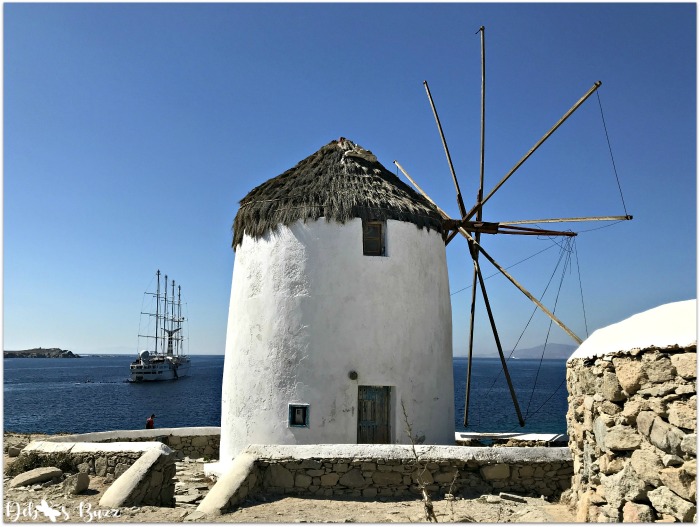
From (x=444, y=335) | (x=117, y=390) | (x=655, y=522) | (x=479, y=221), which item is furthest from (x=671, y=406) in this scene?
(x=117, y=390)

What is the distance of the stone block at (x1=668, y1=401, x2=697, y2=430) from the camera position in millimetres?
3965

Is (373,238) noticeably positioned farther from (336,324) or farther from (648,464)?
(648,464)

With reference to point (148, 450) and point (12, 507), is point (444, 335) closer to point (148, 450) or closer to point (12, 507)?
point (148, 450)

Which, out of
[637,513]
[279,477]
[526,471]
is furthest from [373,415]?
[637,513]

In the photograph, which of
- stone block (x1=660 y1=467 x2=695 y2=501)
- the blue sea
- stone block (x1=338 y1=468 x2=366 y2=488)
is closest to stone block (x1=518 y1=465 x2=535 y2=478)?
stone block (x1=338 y1=468 x2=366 y2=488)

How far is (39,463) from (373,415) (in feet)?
20.0

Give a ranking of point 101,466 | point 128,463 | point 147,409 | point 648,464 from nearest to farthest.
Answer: point 648,464, point 128,463, point 101,466, point 147,409

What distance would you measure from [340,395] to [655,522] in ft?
21.5

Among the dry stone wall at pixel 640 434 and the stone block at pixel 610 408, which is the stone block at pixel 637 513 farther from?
the stone block at pixel 610 408

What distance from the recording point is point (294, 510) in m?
7.57

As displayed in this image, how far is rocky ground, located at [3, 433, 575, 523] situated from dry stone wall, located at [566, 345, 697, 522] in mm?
1279

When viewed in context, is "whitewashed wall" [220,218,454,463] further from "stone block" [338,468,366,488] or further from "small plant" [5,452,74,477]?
"small plant" [5,452,74,477]

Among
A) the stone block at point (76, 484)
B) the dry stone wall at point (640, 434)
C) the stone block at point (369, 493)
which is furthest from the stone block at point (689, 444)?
the stone block at point (76, 484)

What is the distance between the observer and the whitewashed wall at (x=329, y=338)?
34.0 feet
